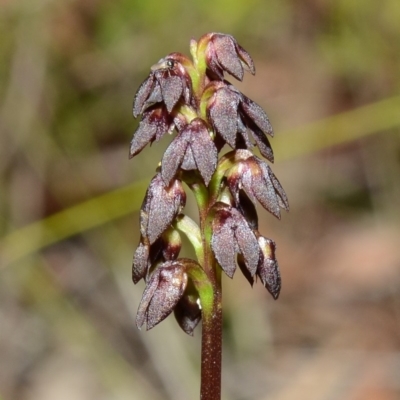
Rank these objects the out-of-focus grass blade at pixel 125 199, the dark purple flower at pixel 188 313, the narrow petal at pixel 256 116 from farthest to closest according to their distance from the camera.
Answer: the out-of-focus grass blade at pixel 125 199 < the dark purple flower at pixel 188 313 < the narrow petal at pixel 256 116

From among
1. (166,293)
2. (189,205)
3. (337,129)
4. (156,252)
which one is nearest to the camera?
(166,293)

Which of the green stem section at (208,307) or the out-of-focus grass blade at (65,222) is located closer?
the green stem section at (208,307)

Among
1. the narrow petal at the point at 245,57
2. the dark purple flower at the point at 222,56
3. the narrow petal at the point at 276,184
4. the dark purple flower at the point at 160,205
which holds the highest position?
the narrow petal at the point at 245,57

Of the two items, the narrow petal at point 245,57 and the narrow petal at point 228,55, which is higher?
the narrow petal at point 245,57

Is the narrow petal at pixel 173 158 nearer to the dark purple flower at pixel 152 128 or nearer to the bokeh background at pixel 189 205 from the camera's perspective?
the dark purple flower at pixel 152 128

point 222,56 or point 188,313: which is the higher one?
point 222,56

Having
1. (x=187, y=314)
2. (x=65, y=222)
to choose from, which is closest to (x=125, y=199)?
(x=65, y=222)

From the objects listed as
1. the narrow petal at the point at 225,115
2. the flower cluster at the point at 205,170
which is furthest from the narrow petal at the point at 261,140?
the narrow petal at the point at 225,115

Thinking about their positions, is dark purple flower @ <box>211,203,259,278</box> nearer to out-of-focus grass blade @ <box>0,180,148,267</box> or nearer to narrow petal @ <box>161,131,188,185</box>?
narrow petal @ <box>161,131,188,185</box>

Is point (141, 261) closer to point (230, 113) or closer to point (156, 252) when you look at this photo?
point (156, 252)
